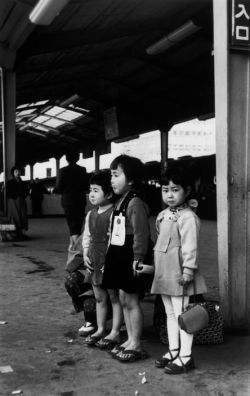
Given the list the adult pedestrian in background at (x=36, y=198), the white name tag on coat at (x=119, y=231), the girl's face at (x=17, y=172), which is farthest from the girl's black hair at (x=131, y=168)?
the adult pedestrian in background at (x=36, y=198)

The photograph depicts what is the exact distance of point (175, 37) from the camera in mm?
9617

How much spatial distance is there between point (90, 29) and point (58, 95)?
6.44m

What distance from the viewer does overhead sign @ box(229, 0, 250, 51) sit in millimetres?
3713

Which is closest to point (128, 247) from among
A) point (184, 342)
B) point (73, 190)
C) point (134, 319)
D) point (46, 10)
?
point (134, 319)

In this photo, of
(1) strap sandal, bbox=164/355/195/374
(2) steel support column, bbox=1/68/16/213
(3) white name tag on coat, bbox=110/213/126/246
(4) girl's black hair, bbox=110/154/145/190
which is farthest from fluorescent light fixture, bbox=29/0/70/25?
(1) strap sandal, bbox=164/355/195/374

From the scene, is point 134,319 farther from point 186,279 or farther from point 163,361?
point 186,279

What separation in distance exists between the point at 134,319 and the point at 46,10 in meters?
4.45

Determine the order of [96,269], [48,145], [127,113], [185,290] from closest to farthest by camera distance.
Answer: [185,290]
[96,269]
[127,113]
[48,145]

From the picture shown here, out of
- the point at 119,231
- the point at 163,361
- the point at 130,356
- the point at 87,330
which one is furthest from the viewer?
the point at 87,330

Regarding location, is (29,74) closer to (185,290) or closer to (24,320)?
(24,320)

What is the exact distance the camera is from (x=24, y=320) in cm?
446

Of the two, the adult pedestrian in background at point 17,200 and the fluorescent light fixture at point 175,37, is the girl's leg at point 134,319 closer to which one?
the fluorescent light fixture at point 175,37

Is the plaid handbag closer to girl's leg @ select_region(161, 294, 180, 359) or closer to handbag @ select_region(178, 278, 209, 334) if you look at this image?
girl's leg @ select_region(161, 294, 180, 359)

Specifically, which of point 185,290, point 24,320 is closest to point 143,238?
point 185,290
